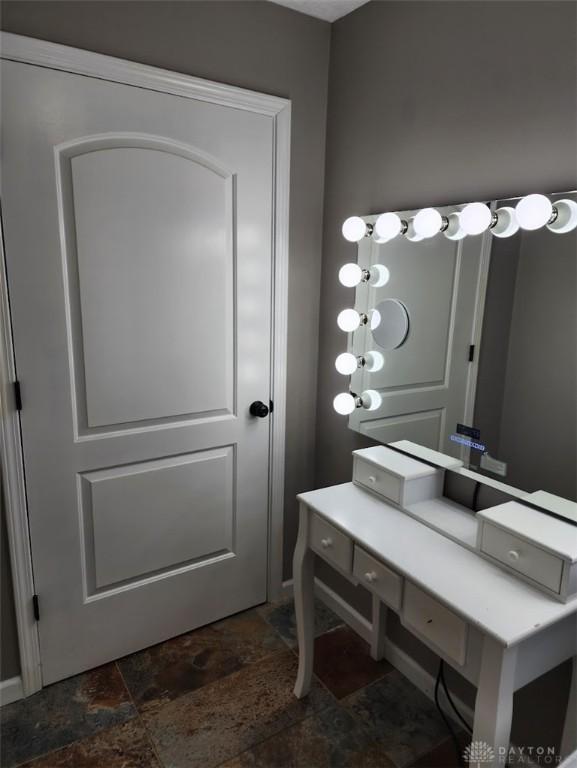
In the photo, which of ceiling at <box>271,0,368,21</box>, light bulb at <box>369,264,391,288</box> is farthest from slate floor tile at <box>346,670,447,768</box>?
ceiling at <box>271,0,368,21</box>

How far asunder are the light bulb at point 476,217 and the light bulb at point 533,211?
96mm

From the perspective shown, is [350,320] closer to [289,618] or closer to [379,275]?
[379,275]

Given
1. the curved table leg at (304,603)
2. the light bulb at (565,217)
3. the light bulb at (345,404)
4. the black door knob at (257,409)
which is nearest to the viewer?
the light bulb at (565,217)

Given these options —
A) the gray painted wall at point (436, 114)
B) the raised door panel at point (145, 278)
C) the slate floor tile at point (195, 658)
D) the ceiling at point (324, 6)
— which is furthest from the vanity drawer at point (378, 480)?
the ceiling at point (324, 6)

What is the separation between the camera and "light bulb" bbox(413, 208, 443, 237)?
153 cm

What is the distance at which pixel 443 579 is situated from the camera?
4.11 feet

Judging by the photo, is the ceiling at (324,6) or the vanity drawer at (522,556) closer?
the vanity drawer at (522,556)

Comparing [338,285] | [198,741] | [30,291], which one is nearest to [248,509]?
[198,741]

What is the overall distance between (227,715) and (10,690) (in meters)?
0.74

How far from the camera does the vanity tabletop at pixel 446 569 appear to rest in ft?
3.66

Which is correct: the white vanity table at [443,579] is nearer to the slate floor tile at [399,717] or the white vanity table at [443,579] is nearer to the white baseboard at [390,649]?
the slate floor tile at [399,717]

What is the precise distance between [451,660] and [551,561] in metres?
0.33

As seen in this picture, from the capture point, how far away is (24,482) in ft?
5.50

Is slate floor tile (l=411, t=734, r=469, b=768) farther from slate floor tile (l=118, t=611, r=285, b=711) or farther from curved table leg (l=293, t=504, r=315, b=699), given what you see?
slate floor tile (l=118, t=611, r=285, b=711)
